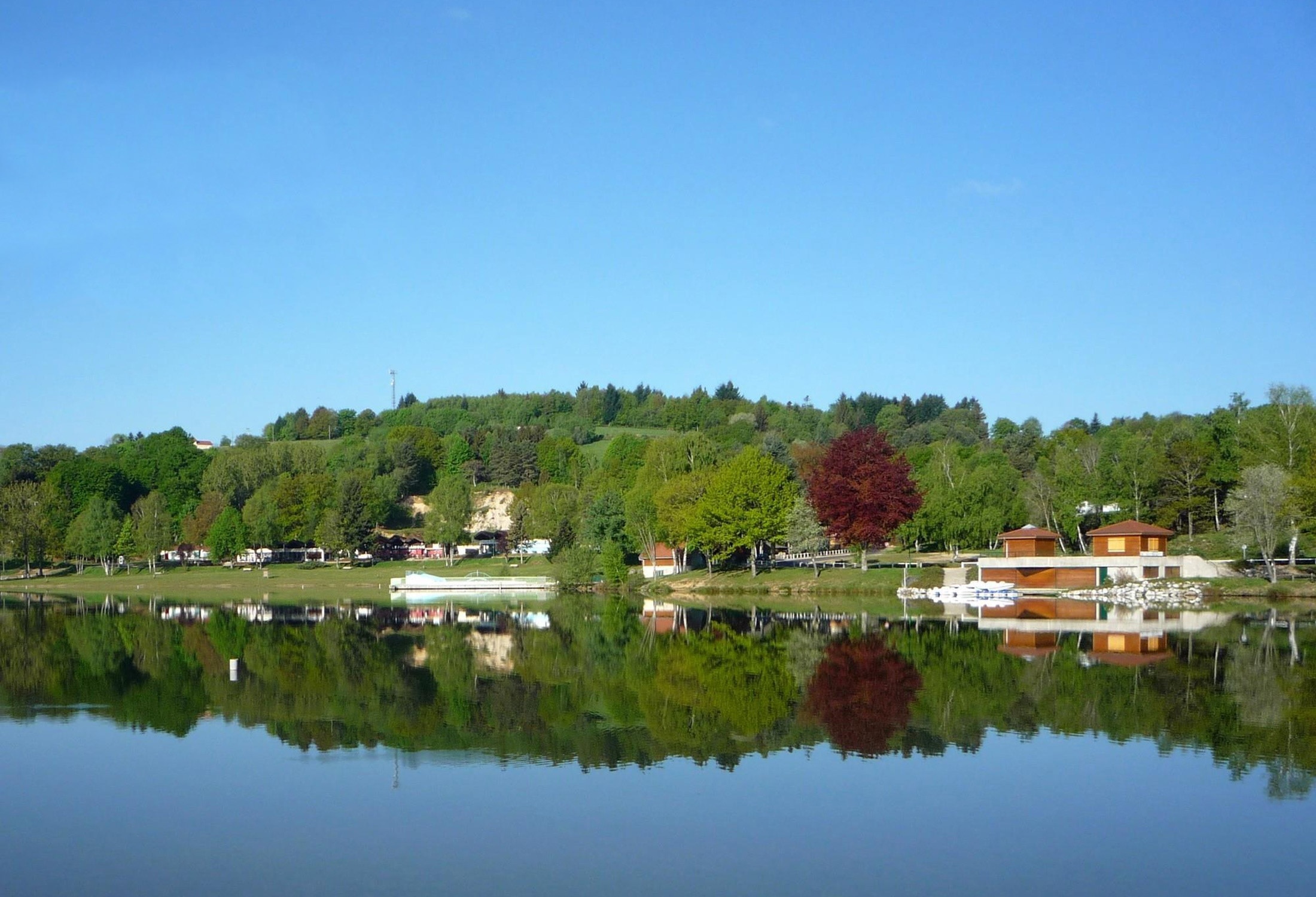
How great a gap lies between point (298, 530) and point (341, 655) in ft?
226

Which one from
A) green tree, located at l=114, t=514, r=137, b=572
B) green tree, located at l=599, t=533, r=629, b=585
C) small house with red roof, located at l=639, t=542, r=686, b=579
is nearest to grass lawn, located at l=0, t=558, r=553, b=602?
green tree, located at l=114, t=514, r=137, b=572

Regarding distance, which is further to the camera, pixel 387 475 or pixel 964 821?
pixel 387 475

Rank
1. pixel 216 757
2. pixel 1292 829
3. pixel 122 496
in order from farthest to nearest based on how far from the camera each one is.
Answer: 1. pixel 122 496
2. pixel 216 757
3. pixel 1292 829

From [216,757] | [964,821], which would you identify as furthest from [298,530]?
[964,821]

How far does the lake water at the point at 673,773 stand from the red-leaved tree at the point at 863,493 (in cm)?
3258

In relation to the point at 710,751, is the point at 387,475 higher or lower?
higher

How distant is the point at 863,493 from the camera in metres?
73.8

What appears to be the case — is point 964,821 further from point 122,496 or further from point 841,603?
point 122,496

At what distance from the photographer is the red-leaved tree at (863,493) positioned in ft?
241

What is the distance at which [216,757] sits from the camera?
23.8 meters

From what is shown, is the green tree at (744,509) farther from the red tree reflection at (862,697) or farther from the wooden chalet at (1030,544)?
the red tree reflection at (862,697)

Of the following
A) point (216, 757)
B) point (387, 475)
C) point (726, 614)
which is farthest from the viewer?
point (387, 475)

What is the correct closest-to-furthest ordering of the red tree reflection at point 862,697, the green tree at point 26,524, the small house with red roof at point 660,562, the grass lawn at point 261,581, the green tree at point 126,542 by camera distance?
the red tree reflection at point 862,697 → the grass lawn at point 261,581 → the small house with red roof at point 660,562 → the green tree at point 26,524 → the green tree at point 126,542

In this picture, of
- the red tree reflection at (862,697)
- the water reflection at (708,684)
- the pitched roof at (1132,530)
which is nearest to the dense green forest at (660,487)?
the pitched roof at (1132,530)
